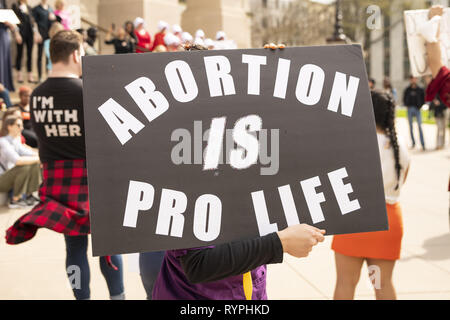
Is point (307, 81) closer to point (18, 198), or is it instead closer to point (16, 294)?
point (16, 294)

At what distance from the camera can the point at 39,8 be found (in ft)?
25.1

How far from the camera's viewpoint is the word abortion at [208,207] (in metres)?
1.75

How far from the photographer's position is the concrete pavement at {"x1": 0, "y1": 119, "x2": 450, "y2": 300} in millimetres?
4051

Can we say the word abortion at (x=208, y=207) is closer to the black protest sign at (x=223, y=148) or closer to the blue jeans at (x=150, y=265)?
the black protest sign at (x=223, y=148)

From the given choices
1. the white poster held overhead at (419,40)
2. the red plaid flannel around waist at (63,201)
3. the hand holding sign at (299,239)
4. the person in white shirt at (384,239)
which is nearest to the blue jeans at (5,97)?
the red plaid flannel around waist at (63,201)

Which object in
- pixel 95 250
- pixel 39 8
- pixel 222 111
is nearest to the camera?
pixel 95 250

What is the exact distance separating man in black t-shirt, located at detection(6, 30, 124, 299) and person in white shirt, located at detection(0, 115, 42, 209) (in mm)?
4080

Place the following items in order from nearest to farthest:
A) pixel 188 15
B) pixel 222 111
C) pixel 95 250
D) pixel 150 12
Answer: pixel 95 250
pixel 222 111
pixel 150 12
pixel 188 15

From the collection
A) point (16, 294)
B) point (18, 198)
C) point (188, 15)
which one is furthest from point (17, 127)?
point (188, 15)

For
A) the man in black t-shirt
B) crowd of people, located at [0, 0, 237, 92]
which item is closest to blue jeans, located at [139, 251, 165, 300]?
the man in black t-shirt

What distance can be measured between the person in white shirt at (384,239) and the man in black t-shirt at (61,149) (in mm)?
1535

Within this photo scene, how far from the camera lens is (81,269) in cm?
326

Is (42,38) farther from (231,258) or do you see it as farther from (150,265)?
(231,258)

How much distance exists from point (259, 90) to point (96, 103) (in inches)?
23.5
